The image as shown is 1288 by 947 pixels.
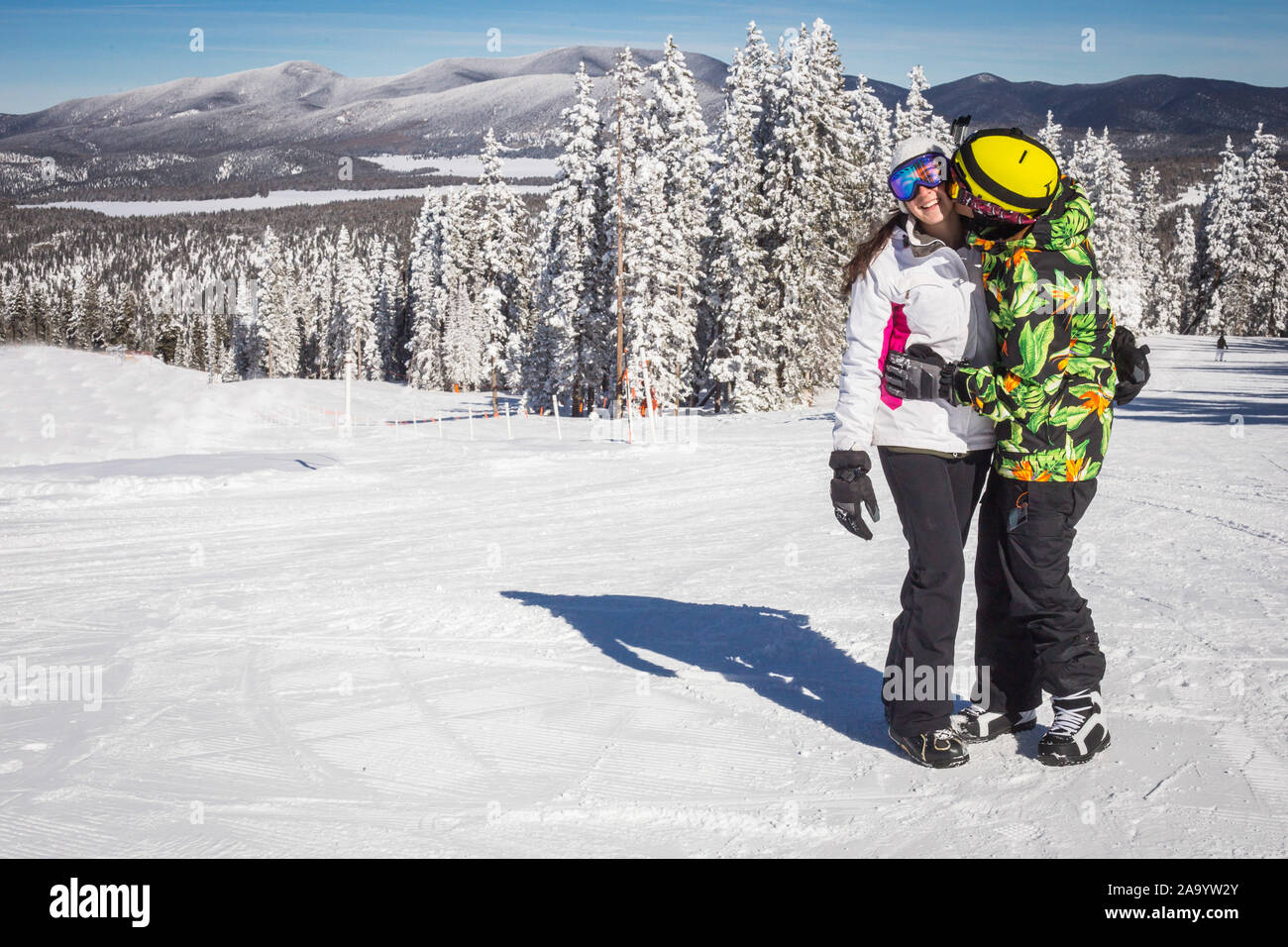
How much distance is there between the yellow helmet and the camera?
128 inches

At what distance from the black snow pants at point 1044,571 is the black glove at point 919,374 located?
420mm

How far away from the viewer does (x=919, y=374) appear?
3.58 m

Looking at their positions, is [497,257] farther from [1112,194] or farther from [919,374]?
[919,374]

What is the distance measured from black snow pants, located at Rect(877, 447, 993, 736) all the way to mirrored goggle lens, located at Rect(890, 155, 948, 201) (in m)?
0.98

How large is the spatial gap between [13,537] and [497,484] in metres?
5.75

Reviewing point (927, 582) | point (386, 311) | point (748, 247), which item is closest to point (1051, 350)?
point (927, 582)

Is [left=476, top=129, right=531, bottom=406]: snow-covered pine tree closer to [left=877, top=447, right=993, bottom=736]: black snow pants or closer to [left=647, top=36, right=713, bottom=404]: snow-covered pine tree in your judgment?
[left=647, top=36, right=713, bottom=404]: snow-covered pine tree

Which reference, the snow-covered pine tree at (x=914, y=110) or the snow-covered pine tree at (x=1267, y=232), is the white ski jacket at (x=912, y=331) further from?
the snow-covered pine tree at (x=1267, y=232)

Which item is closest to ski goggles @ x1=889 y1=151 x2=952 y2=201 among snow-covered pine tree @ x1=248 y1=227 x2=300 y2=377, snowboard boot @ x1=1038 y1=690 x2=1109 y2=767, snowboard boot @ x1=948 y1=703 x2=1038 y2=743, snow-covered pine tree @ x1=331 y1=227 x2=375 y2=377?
snowboard boot @ x1=1038 y1=690 x2=1109 y2=767

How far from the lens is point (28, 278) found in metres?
186

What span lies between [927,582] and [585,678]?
6.85ft

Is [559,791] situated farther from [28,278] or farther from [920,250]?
[28,278]

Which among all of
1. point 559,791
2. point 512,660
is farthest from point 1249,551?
point 559,791

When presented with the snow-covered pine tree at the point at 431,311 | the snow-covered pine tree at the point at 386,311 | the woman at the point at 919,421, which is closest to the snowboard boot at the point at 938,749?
the woman at the point at 919,421
